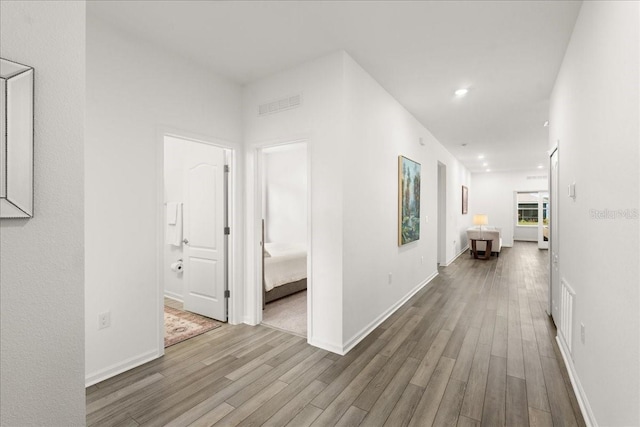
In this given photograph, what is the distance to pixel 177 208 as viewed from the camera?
4.34 metres

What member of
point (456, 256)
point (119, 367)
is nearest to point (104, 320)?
point (119, 367)

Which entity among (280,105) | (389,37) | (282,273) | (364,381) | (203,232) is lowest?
(364,381)

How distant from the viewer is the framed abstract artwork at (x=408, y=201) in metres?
4.20

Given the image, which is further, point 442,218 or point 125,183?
point 442,218

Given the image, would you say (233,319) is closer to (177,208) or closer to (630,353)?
(177,208)

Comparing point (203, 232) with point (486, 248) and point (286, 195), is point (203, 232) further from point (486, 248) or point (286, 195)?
point (486, 248)

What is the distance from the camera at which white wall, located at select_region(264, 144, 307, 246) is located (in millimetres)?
6617

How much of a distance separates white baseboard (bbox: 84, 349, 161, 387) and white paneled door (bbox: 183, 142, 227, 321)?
3.18 ft

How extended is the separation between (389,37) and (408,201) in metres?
2.38

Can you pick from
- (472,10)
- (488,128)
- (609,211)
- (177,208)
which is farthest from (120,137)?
(488,128)

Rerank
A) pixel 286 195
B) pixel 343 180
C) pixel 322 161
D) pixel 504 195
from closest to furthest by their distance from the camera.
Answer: pixel 343 180, pixel 322 161, pixel 286 195, pixel 504 195

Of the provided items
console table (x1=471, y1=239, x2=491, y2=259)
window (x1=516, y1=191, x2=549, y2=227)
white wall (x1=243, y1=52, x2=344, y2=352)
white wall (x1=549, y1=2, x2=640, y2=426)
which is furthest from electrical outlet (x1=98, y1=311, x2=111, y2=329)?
window (x1=516, y1=191, x2=549, y2=227)

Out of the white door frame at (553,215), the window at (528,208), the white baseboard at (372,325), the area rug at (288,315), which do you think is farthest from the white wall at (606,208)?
the window at (528,208)

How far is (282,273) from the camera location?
4.51 meters
